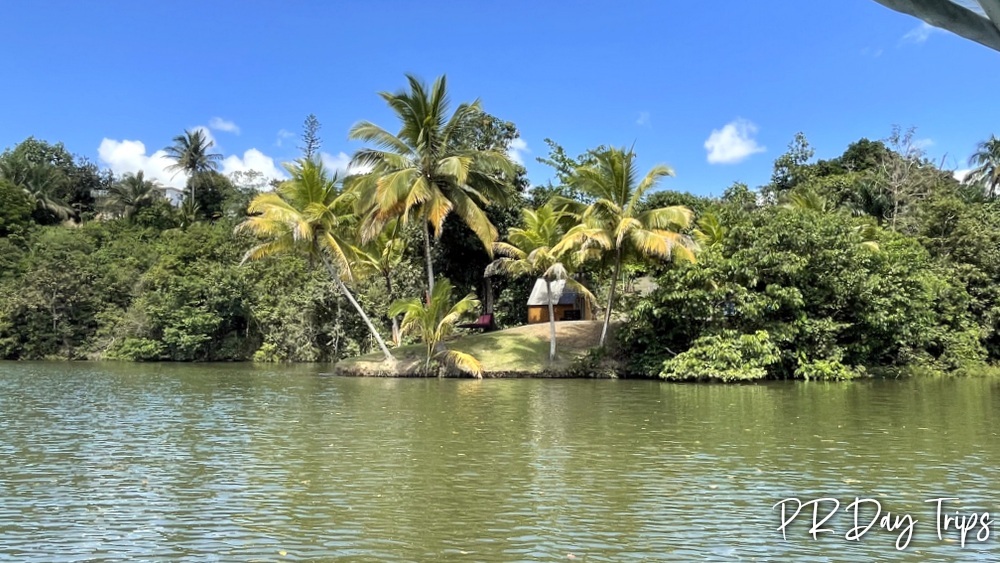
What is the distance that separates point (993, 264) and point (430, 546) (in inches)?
1102

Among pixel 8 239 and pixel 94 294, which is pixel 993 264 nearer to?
pixel 94 294

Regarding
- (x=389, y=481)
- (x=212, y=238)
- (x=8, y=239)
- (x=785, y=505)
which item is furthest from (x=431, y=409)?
(x=8, y=239)

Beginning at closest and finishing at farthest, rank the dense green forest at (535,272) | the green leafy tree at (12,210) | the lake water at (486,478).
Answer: the lake water at (486,478) < the dense green forest at (535,272) < the green leafy tree at (12,210)

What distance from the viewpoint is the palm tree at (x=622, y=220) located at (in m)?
22.0

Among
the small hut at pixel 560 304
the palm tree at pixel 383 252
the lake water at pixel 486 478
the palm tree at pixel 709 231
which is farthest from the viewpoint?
the small hut at pixel 560 304

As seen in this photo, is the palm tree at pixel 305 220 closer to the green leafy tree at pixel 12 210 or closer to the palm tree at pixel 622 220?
the palm tree at pixel 622 220

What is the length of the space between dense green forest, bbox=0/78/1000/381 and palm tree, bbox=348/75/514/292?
0.07 metres

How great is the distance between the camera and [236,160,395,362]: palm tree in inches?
893

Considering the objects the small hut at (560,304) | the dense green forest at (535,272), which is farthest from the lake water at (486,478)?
the small hut at (560,304)

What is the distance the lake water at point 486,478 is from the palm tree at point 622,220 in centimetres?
752

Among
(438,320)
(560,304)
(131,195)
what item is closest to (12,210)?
(131,195)

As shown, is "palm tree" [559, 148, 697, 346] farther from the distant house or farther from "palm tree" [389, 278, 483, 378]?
the distant house

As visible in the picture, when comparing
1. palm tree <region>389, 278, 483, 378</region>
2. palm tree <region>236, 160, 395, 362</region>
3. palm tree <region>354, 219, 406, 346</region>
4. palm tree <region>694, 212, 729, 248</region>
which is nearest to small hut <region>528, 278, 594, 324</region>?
palm tree <region>354, 219, 406, 346</region>

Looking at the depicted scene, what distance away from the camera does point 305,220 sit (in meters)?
22.9
